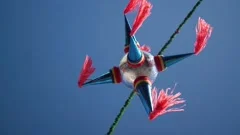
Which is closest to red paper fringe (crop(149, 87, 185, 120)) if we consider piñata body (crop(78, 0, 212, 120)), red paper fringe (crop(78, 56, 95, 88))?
piñata body (crop(78, 0, 212, 120))

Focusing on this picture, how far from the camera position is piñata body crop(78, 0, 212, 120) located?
8.82 feet

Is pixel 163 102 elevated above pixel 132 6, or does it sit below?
below

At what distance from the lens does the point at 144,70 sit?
9.18 ft

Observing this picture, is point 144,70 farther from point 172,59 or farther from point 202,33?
point 202,33

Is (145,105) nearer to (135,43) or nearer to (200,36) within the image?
(135,43)

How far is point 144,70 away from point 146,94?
17 cm

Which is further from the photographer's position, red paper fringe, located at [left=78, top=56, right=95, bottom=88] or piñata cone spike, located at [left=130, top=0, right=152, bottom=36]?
red paper fringe, located at [left=78, top=56, right=95, bottom=88]

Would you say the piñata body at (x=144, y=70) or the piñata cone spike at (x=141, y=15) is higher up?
the piñata cone spike at (x=141, y=15)

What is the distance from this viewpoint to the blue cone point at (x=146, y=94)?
2668mm

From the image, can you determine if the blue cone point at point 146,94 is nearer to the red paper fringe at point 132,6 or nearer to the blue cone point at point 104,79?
the blue cone point at point 104,79

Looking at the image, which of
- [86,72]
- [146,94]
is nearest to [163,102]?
[146,94]

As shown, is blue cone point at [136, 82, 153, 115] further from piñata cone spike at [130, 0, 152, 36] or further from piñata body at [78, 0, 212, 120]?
piñata cone spike at [130, 0, 152, 36]

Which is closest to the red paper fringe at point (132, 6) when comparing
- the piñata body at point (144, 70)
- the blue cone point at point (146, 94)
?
the piñata body at point (144, 70)

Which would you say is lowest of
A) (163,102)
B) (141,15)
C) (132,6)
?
(163,102)
